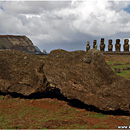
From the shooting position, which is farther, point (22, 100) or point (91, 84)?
point (22, 100)

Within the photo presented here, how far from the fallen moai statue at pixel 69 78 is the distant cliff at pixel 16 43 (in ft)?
104

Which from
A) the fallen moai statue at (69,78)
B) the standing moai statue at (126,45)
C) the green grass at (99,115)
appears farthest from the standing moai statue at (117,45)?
the green grass at (99,115)

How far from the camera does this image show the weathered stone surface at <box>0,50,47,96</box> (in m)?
10.7

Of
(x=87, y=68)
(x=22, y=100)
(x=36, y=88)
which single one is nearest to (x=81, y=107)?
Result: (x=87, y=68)

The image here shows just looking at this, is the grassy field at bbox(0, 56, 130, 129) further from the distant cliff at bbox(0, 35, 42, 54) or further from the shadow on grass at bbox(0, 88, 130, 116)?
the distant cliff at bbox(0, 35, 42, 54)

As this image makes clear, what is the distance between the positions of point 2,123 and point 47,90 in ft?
11.8

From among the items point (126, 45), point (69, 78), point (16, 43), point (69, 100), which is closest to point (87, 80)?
point (69, 78)

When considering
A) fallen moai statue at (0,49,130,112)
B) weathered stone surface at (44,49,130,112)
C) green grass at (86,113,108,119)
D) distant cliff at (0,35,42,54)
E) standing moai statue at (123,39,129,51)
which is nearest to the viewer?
green grass at (86,113,108,119)

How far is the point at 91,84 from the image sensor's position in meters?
9.45

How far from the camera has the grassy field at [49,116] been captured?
285 inches

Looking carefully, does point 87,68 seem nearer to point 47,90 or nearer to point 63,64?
point 63,64

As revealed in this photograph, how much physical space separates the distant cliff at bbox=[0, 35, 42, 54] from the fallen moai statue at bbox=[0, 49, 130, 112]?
31.8 m

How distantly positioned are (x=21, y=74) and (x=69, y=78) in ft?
10.1

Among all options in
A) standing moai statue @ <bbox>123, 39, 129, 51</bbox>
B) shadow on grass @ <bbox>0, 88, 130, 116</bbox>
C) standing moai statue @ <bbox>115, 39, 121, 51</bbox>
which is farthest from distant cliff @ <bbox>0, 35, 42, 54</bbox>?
shadow on grass @ <bbox>0, 88, 130, 116</bbox>
